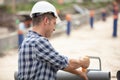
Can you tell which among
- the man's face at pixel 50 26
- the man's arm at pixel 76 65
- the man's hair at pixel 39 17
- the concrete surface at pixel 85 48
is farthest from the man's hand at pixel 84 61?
the concrete surface at pixel 85 48

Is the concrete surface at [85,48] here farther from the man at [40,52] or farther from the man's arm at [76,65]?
the man at [40,52]

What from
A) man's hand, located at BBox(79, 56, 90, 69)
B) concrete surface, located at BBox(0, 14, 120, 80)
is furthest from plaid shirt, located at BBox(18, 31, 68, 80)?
concrete surface, located at BBox(0, 14, 120, 80)

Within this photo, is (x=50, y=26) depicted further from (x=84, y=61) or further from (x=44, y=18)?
(x=84, y=61)

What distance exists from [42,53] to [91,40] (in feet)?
37.9

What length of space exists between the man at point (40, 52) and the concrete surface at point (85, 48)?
143 inches

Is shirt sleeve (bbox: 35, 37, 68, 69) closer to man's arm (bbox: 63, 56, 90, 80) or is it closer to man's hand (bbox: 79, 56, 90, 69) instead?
man's arm (bbox: 63, 56, 90, 80)

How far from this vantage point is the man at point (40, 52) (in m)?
3.43

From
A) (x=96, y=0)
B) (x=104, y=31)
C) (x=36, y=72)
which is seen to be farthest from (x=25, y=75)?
(x=96, y=0)

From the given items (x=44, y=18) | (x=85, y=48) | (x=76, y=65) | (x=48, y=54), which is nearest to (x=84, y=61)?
(x=76, y=65)

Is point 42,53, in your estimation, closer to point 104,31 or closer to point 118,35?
point 118,35

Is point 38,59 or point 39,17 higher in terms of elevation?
point 39,17

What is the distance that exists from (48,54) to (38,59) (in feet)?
0.33

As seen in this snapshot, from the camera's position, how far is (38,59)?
344cm

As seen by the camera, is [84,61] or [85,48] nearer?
[84,61]
